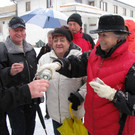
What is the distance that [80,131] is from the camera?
1.86 m

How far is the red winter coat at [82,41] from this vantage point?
11.1ft

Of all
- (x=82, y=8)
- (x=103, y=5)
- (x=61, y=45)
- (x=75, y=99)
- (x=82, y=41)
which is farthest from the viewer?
(x=103, y=5)

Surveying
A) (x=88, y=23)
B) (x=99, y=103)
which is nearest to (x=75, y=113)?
(x=99, y=103)

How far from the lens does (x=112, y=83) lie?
1460mm

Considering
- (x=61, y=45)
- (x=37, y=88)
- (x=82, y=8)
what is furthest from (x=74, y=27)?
(x=82, y=8)

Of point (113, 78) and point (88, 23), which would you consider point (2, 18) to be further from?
point (113, 78)

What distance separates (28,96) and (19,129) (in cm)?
141

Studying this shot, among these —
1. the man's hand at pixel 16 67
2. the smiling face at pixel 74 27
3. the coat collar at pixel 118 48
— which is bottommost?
the man's hand at pixel 16 67

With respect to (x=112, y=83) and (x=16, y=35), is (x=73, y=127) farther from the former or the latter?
(x=16, y=35)

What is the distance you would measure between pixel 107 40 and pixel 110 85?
43 centimetres

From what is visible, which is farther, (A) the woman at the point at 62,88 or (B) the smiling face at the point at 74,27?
(B) the smiling face at the point at 74,27

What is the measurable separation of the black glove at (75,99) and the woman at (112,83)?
286 millimetres

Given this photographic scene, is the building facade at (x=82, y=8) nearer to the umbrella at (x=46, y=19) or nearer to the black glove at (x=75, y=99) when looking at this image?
the umbrella at (x=46, y=19)

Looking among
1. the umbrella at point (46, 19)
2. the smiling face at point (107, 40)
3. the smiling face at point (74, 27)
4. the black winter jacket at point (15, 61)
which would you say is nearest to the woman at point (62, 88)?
the black winter jacket at point (15, 61)
